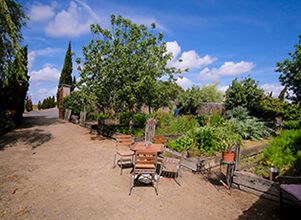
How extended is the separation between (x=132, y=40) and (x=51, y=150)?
6.26 m

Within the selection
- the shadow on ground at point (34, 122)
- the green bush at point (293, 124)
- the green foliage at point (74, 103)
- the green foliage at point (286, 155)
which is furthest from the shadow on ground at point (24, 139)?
the green bush at point (293, 124)

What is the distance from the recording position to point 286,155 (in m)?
4.54

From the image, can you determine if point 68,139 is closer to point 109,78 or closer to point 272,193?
point 109,78

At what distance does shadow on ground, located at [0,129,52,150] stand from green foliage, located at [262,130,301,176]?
8888mm

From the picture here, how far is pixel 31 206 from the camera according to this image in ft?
11.4

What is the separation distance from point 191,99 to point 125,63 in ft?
29.9

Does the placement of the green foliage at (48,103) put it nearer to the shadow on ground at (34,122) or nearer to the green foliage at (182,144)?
the shadow on ground at (34,122)

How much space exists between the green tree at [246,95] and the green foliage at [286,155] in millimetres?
6339

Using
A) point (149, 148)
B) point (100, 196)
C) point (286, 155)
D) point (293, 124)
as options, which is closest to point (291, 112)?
point (293, 124)

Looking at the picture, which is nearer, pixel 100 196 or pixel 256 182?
pixel 100 196

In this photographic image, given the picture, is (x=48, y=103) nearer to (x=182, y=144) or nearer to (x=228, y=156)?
(x=182, y=144)

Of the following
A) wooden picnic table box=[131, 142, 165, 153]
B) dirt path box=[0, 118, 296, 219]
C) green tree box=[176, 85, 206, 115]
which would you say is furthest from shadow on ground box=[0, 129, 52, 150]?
green tree box=[176, 85, 206, 115]

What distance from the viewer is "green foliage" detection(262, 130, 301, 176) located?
4.10m

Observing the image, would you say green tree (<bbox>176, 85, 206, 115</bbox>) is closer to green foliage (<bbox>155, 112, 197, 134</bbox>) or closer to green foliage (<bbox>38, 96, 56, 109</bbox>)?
green foliage (<bbox>155, 112, 197, 134</bbox>)
